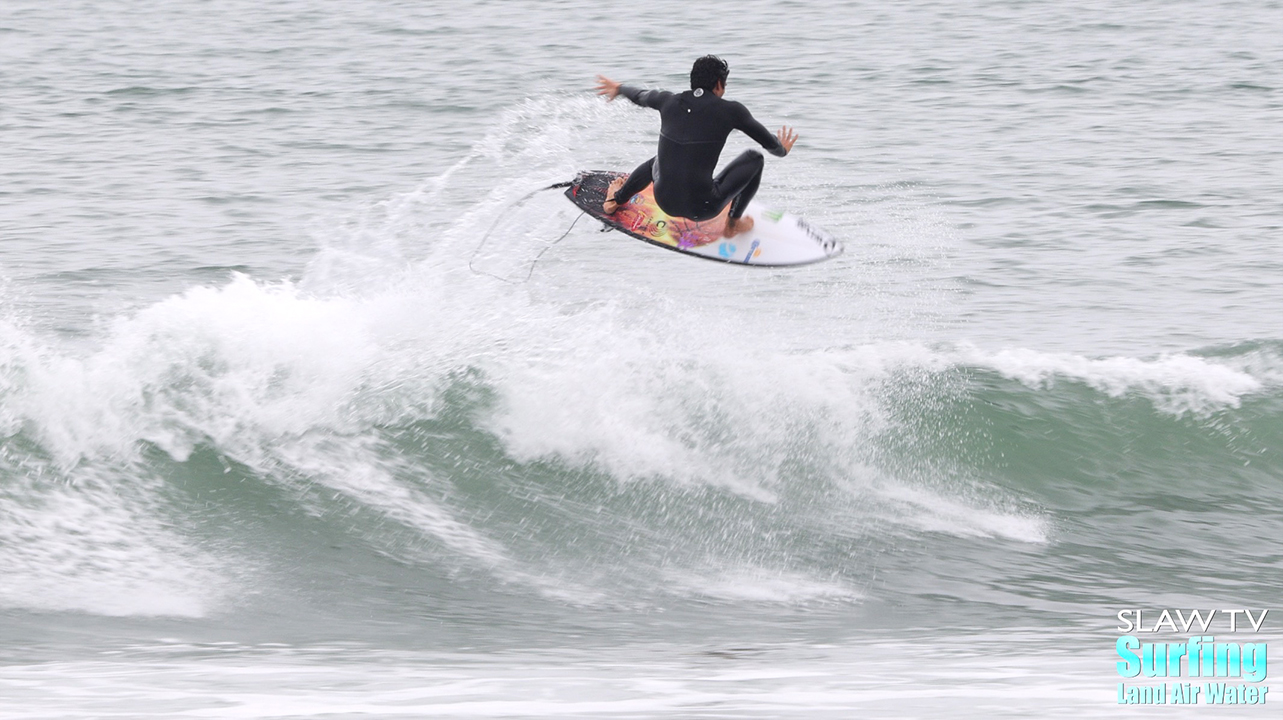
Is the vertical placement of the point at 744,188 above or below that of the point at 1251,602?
above

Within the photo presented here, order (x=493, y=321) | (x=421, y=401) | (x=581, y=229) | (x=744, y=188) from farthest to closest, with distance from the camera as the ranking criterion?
(x=581, y=229) → (x=493, y=321) → (x=421, y=401) → (x=744, y=188)

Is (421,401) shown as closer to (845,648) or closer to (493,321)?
(493,321)

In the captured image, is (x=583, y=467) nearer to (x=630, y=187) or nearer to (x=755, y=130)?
(x=630, y=187)

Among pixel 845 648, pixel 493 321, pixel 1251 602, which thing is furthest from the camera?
pixel 493 321

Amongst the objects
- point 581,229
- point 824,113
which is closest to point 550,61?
point 824,113

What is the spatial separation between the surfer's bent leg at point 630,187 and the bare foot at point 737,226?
2.01 ft

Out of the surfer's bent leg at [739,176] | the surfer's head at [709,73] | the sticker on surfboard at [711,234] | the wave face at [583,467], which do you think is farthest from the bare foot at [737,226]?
the wave face at [583,467]

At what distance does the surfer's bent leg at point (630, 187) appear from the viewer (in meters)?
10.2

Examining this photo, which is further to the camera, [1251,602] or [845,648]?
[1251,602]

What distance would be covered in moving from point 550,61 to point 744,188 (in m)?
18.2

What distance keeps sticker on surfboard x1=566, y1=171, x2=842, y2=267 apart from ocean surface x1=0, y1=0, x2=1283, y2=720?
767mm

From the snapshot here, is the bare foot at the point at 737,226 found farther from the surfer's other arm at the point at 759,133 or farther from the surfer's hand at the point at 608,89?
the surfer's hand at the point at 608,89

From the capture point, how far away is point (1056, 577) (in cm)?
892

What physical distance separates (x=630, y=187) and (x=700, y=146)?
887mm
